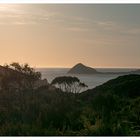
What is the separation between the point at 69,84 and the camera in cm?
535

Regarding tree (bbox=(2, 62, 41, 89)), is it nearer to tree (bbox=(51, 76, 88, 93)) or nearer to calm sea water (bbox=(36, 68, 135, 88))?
calm sea water (bbox=(36, 68, 135, 88))

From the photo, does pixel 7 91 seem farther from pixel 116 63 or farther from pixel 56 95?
pixel 116 63

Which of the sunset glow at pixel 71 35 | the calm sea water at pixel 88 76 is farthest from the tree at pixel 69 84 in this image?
the sunset glow at pixel 71 35

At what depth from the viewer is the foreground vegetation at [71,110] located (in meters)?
5.28

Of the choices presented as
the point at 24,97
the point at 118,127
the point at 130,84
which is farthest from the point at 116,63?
the point at 24,97

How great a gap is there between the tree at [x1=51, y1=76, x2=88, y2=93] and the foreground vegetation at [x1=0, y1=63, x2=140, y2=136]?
46 mm

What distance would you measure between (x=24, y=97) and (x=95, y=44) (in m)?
0.90

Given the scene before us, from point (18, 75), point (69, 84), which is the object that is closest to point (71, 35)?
point (69, 84)

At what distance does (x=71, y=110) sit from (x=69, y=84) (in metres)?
0.27

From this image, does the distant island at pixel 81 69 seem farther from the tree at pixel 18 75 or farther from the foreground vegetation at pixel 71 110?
the tree at pixel 18 75

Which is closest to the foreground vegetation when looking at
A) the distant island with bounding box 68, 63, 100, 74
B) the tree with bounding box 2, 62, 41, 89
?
the tree with bounding box 2, 62, 41, 89

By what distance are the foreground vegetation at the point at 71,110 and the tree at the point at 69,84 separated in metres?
0.05

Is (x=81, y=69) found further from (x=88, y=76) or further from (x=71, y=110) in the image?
(x=71, y=110)

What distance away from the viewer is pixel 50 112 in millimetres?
5340
